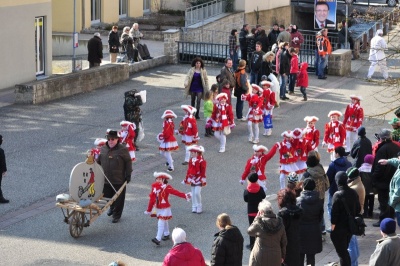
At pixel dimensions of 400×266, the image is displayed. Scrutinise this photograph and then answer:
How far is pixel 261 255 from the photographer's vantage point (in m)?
12.9

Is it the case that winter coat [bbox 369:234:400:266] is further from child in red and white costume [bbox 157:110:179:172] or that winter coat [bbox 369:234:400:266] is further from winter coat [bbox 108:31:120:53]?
winter coat [bbox 108:31:120:53]

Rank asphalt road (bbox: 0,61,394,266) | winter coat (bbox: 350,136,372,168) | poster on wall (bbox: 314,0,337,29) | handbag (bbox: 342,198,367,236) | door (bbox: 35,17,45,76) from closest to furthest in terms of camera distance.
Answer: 1. handbag (bbox: 342,198,367,236)
2. asphalt road (bbox: 0,61,394,266)
3. winter coat (bbox: 350,136,372,168)
4. door (bbox: 35,17,45,76)
5. poster on wall (bbox: 314,0,337,29)

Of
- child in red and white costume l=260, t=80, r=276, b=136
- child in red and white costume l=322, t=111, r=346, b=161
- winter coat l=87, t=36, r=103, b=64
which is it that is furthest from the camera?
winter coat l=87, t=36, r=103, b=64

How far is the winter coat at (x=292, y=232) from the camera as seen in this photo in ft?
44.8

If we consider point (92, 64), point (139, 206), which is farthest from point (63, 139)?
point (92, 64)

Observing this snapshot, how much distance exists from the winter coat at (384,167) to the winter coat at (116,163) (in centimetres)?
434

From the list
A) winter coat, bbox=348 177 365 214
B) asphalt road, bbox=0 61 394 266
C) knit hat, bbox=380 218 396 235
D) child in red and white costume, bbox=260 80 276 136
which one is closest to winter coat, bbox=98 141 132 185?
asphalt road, bbox=0 61 394 266

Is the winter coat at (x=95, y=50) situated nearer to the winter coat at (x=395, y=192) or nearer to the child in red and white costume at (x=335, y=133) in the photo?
the child in red and white costume at (x=335, y=133)

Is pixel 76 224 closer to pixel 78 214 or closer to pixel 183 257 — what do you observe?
pixel 78 214

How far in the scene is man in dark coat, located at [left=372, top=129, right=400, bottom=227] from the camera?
1747 cm

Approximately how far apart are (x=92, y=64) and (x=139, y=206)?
14695 mm

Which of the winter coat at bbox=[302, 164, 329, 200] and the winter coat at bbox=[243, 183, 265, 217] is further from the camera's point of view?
the winter coat at bbox=[302, 164, 329, 200]

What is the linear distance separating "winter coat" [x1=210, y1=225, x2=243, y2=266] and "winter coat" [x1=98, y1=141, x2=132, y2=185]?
504 centimetres

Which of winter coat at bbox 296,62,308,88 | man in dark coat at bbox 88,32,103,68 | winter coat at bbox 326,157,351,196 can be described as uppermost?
man in dark coat at bbox 88,32,103,68
